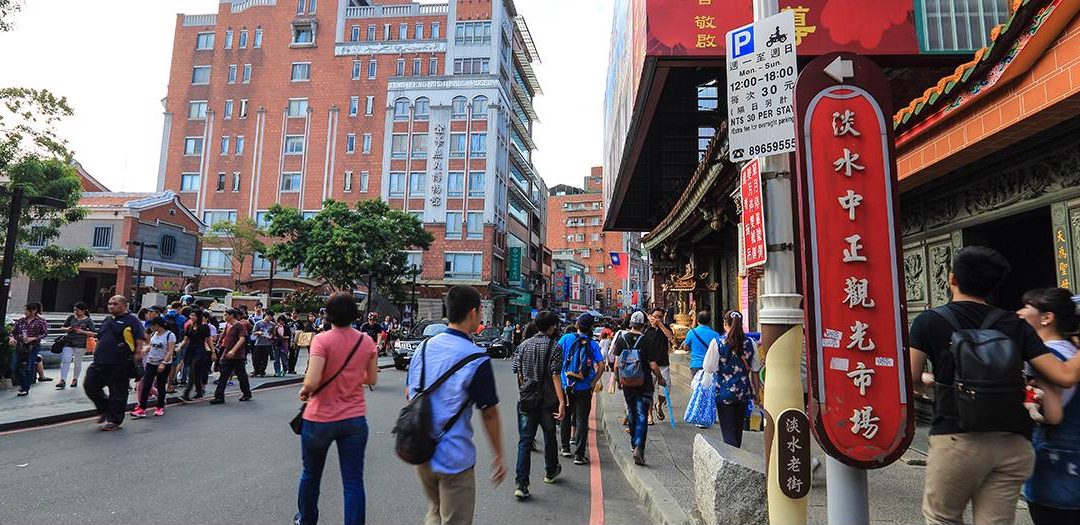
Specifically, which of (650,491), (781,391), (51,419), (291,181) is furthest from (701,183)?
(291,181)

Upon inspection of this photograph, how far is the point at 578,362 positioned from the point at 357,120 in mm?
42646

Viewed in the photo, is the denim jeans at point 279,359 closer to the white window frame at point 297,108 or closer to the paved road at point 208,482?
the paved road at point 208,482

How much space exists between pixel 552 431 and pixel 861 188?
3.59 m

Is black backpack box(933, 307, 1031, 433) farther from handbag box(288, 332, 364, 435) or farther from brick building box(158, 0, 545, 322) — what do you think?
brick building box(158, 0, 545, 322)

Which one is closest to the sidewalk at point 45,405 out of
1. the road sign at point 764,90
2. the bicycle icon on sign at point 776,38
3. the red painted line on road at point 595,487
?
the red painted line on road at point 595,487

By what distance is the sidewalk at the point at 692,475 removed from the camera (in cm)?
432

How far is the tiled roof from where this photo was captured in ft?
14.8

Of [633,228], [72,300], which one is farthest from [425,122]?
[72,300]

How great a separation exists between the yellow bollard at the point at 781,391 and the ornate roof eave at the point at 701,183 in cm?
665

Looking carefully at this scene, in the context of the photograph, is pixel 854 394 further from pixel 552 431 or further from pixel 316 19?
pixel 316 19

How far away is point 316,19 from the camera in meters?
45.7

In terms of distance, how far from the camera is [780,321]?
3.34 metres

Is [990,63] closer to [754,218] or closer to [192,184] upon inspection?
[754,218]

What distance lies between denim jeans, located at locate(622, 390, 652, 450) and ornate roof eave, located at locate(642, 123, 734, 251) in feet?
16.6
